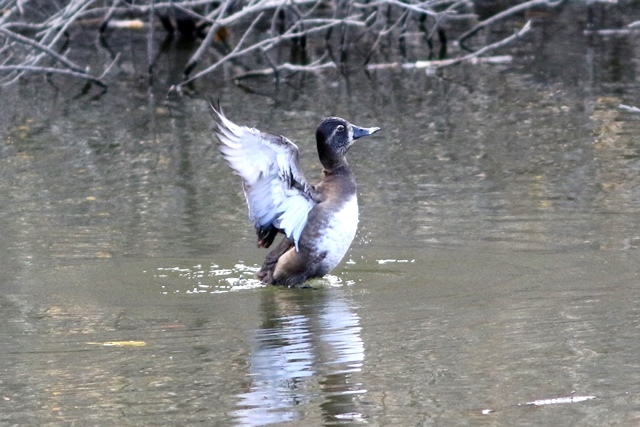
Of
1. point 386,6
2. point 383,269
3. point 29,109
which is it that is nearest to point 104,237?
point 383,269

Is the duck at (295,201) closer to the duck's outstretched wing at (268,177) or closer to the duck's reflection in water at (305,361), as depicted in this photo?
the duck's outstretched wing at (268,177)

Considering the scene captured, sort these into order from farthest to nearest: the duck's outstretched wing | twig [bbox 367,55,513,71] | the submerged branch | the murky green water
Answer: twig [bbox 367,55,513,71], the submerged branch, the duck's outstretched wing, the murky green water

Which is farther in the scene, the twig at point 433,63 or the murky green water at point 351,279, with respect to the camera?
the twig at point 433,63

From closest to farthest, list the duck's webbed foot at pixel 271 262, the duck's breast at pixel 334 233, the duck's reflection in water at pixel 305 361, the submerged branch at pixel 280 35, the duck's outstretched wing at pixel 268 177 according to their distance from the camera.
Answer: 1. the duck's reflection in water at pixel 305 361
2. the duck's outstretched wing at pixel 268 177
3. the duck's breast at pixel 334 233
4. the duck's webbed foot at pixel 271 262
5. the submerged branch at pixel 280 35

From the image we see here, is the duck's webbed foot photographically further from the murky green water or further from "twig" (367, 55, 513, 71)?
"twig" (367, 55, 513, 71)

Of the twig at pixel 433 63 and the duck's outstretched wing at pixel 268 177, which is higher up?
the duck's outstretched wing at pixel 268 177

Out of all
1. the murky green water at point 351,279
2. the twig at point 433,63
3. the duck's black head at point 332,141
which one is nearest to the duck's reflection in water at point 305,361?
the murky green water at point 351,279

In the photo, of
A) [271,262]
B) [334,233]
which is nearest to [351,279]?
[334,233]

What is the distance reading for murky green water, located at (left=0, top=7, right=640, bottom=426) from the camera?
17.3 ft

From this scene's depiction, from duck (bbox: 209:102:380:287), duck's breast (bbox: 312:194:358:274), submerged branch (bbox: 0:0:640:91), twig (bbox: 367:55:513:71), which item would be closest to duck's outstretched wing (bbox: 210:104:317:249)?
duck (bbox: 209:102:380:287)

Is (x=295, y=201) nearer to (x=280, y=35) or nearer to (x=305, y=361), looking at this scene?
(x=305, y=361)

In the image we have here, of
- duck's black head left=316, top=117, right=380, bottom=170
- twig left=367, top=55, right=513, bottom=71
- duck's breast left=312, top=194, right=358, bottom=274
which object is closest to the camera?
duck's breast left=312, top=194, right=358, bottom=274

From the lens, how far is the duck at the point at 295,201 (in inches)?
277

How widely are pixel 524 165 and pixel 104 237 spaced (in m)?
3.39
